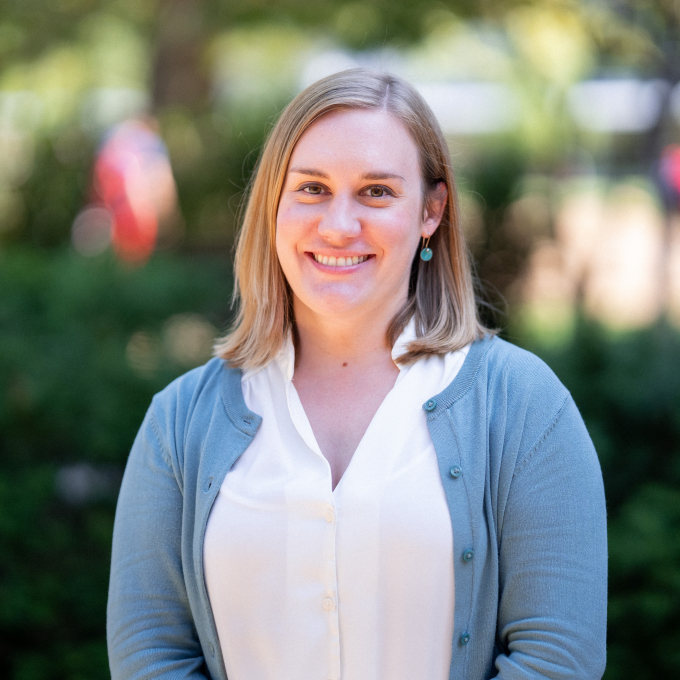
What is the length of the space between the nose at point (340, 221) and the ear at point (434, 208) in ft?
0.84

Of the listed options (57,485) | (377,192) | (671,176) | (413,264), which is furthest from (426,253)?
(671,176)

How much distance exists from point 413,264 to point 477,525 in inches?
28.4

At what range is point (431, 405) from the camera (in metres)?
1.86

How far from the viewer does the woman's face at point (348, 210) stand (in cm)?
186

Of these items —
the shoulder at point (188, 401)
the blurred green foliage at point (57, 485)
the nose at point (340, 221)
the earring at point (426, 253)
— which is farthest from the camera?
the blurred green foliage at point (57, 485)

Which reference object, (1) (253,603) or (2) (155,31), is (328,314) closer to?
(1) (253,603)

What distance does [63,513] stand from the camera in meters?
3.60

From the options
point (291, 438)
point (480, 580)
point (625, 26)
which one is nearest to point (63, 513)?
point (291, 438)

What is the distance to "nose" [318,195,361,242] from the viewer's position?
1841 millimetres

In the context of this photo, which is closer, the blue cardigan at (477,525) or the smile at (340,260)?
the blue cardigan at (477,525)

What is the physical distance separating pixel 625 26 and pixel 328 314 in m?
3.79

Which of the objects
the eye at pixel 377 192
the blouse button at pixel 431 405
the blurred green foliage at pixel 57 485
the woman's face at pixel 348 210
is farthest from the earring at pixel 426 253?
the blurred green foliage at pixel 57 485

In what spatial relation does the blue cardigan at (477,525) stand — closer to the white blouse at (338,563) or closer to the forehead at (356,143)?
the white blouse at (338,563)

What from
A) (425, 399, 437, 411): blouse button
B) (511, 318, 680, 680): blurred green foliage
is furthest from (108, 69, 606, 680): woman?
(511, 318, 680, 680): blurred green foliage
